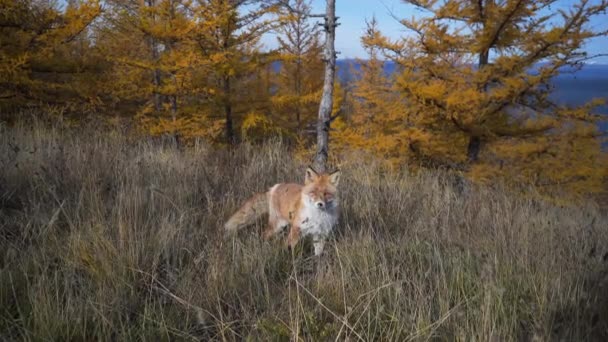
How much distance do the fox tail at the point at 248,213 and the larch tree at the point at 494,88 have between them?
434 centimetres

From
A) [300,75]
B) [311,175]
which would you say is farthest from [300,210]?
[300,75]

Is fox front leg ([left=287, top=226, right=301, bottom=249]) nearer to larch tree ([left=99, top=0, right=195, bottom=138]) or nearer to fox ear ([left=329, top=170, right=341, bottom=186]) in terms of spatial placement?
fox ear ([left=329, top=170, right=341, bottom=186])

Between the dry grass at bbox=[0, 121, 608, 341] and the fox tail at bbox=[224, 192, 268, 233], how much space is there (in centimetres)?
14

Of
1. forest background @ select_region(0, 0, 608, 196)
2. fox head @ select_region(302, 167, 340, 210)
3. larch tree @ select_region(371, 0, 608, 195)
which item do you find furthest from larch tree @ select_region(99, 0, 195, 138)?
fox head @ select_region(302, 167, 340, 210)

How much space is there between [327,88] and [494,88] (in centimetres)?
366

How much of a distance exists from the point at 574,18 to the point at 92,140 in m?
8.61

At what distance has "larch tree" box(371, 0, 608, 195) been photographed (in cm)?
723

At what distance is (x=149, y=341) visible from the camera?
2076mm

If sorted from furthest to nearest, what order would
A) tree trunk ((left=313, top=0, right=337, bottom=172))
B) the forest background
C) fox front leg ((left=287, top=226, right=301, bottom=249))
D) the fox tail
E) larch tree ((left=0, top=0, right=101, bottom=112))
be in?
larch tree ((left=0, top=0, right=101, bottom=112)) < the forest background < tree trunk ((left=313, top=0, right=337, bottom=172)) < the fox tail < fox front leg ((left=287, top=226, right=301, bottom=249))

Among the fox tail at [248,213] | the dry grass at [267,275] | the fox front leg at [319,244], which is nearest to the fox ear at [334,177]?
the dry grass at [267,275]

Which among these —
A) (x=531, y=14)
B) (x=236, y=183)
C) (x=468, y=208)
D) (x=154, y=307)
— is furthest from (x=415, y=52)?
(x=154, y=307)

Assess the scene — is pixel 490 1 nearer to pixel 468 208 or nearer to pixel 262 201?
pixel 468 208

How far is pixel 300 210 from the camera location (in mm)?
3869

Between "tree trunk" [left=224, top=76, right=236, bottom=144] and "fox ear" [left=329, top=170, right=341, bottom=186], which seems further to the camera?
"tree trunk" [left=224, top=76, right=236, bottom=144]
